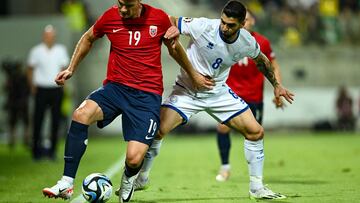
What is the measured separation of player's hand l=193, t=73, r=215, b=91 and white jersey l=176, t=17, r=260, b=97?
107 millimetres

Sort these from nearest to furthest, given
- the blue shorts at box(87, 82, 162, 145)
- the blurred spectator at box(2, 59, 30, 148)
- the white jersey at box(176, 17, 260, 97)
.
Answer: the blue shorts at box(87, 82, 162, 145) → the white jersey at box(176, 17, 260, 97) → the blurred spectator at box(2, 59, 30, 148)

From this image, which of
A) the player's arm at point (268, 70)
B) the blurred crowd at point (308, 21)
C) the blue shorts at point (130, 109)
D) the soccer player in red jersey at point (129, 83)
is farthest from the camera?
the blurred crowd at point (308, 21)

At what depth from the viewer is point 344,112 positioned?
26.5 metres

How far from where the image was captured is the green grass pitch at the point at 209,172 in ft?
32.8

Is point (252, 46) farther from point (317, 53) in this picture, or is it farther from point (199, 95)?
point (317, 53)

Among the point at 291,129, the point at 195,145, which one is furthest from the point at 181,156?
the point at 291,129

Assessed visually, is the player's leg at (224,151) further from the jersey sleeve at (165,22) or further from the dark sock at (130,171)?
the jersey sleeve at (165,22)

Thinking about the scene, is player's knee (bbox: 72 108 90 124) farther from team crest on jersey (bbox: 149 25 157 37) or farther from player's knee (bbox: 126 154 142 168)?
team crest on jersey (bbox: 149 25 157 37)

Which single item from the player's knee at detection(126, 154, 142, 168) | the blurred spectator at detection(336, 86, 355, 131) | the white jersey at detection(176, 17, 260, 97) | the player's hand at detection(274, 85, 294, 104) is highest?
the white jersey at detection(176, 17, 260, 97)

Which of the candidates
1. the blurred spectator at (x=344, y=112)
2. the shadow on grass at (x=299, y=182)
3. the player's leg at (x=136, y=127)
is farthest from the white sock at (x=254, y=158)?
the blurred spectator at (x=344, y=112)

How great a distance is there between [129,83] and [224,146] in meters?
3.74

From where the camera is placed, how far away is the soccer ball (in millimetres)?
8602

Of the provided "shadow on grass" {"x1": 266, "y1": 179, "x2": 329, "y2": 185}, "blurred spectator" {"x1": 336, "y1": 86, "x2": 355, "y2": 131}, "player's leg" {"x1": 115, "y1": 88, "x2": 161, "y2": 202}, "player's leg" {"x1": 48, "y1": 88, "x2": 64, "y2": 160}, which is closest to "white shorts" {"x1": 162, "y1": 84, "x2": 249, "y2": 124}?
"player's leg" {"x1": 115, "y1": 88, "x2": 161, "y2": 202}

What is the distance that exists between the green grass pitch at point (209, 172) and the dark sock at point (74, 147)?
100 centimetres
